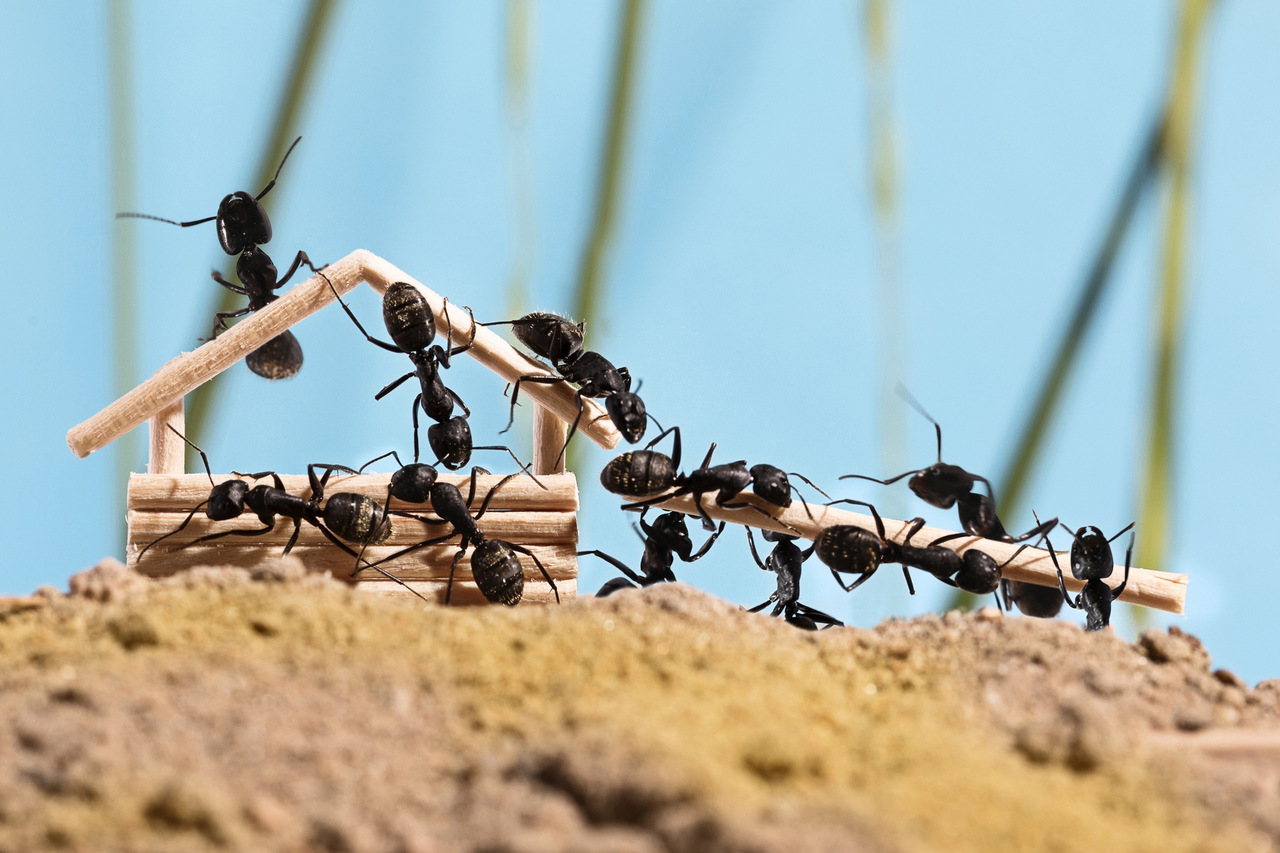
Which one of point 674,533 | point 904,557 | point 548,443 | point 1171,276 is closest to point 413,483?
point 548,443

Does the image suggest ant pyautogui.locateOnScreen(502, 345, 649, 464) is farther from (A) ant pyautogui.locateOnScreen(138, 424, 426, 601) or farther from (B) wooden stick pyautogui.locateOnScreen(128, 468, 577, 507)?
(A) ant pyautogui.locateOnScreen(138, 424, 426, 601)

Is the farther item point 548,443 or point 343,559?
point 548,443

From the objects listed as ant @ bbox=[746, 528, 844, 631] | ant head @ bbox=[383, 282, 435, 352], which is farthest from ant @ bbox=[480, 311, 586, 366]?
ant @ bbox=[746, 528, 844, 631]

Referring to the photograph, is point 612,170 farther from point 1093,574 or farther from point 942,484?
point 1093,574

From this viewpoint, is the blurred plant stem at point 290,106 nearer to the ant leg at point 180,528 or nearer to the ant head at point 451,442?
the ant leg at point 180,528

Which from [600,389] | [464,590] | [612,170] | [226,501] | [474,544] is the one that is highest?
[612,170]

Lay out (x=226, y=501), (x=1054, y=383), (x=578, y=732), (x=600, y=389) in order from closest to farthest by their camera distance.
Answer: (x=578, y=732)
(x=226, y=501)
(x=600, y=389)
(x=1054, y=383)

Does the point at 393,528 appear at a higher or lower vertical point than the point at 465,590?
higher

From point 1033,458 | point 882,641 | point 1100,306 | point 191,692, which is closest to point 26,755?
point 191,692
